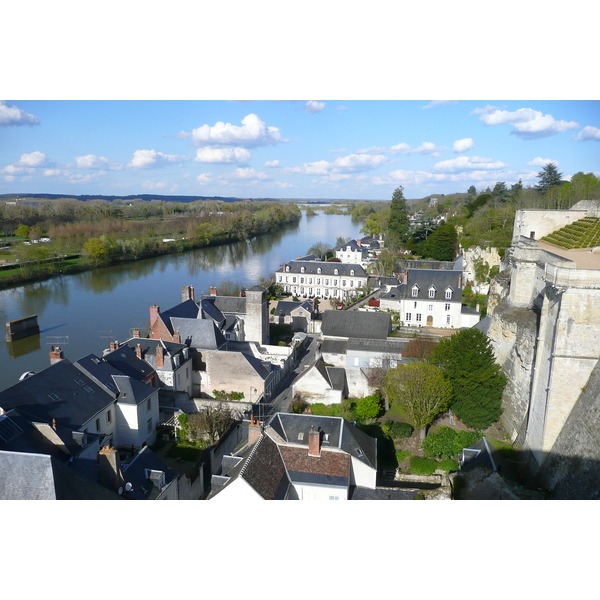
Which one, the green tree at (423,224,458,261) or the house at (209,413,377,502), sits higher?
the green tree at (423,224,458,261)

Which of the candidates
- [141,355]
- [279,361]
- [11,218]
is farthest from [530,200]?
[11,218]

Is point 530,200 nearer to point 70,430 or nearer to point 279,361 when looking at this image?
point 279,361

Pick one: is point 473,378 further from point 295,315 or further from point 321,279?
point 321,279

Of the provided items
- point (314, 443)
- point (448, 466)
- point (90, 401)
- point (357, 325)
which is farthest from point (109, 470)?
point (357, 325)

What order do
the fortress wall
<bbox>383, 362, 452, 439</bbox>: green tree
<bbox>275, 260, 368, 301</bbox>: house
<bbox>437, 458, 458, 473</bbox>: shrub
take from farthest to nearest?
<bbox>275, 260, 368, 301</bbox>: house, the fortress wall, <bbox>383, 362, 452, 439</bbox>: green tree, <bbox>437, 458, 458, 473</bbox>: shrub

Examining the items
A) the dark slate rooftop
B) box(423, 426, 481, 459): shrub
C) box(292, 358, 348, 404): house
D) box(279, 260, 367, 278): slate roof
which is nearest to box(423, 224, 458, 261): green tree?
box(279, 260, 367, 278): slate roof

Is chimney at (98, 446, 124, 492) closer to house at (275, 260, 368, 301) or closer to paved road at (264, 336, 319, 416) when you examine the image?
paved road at (264, 336, 319, 416)
